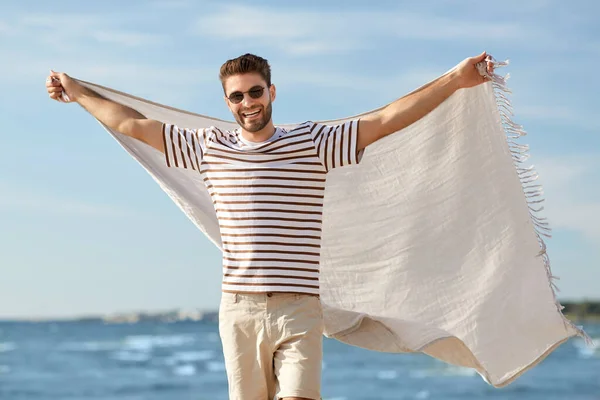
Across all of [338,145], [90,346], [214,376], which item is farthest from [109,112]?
[90,346]

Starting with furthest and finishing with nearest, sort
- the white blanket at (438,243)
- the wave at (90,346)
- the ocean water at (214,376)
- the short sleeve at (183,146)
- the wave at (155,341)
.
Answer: the wave at (155,341) < the wave at (90,346) < the ocean water at (214,376) < the white blanket at (438,243) < the short sleeve at (183,146)

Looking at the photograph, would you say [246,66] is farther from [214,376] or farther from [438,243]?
[214,376]

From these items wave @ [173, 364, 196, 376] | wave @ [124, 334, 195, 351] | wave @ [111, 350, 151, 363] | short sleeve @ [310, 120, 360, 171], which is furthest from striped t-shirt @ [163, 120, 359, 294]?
wave @ [124, 334, 195, 351]

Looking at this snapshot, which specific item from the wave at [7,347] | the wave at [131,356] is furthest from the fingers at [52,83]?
the wave at [7,347]

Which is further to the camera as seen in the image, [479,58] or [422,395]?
[422,395]

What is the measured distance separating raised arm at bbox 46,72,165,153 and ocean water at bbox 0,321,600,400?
17592mm

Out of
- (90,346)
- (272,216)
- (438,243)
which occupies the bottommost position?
(90,346)

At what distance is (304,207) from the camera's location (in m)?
3.28

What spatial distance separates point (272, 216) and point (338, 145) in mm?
344

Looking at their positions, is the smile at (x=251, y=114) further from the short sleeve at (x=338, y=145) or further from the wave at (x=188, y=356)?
the wave at (x=188, y=356)

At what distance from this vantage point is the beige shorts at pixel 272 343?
3189 millimetres

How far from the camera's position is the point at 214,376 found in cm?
2473

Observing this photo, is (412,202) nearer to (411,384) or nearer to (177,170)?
(177,170)

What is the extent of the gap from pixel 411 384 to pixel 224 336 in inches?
810
